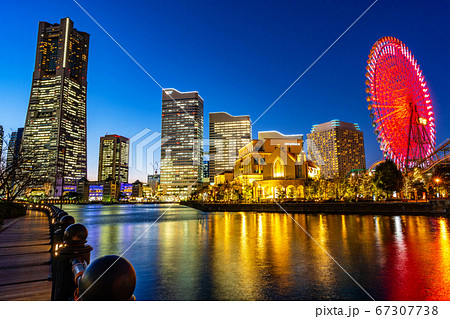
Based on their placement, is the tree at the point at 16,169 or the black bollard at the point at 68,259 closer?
the black bollard at the point at 68,259

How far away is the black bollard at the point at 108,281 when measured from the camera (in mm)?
2898

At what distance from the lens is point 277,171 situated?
95.9 m

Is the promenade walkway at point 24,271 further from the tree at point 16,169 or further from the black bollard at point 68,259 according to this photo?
the tree at point 16,169

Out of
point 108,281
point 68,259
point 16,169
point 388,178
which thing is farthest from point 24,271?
point 388,178

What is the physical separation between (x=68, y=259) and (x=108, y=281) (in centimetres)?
234

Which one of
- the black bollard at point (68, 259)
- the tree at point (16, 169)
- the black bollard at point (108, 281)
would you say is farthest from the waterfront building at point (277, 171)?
the black bollard at point (108, 281)

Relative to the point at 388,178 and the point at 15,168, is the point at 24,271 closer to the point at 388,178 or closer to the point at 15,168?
the point at 15,168

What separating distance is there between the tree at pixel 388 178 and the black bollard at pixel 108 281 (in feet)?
236

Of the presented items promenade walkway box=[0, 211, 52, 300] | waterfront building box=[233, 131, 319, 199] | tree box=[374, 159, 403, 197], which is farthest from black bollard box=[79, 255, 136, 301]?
waterfront building box=[233, 131, 319, 199]

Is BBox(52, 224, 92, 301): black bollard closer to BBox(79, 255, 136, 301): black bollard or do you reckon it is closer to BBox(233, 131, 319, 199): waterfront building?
BBox(79, 255, 136, 301): black bollard

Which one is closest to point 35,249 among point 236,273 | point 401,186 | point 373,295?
point 236,273

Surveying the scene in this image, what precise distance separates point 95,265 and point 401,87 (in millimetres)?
54881

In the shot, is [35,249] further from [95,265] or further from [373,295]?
[373,295]

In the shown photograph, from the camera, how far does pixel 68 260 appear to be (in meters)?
4.76
